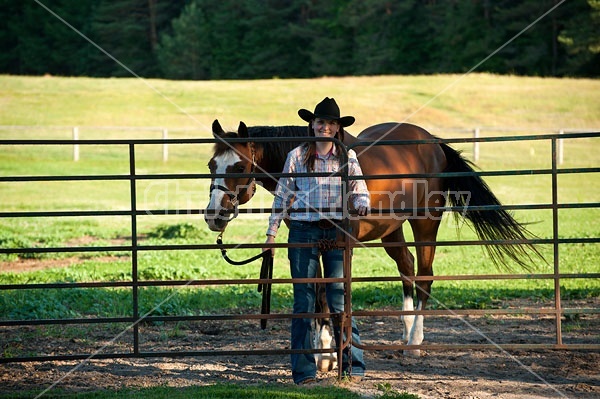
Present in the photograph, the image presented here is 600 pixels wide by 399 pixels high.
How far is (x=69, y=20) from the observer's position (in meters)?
64.6

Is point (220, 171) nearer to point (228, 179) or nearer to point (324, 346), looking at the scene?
point (228, 179)

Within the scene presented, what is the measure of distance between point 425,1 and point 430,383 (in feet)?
199

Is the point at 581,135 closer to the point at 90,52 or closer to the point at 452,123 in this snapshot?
the point at 452,123

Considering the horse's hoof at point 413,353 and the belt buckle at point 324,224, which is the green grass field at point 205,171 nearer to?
the horse's hoof at point 413,353

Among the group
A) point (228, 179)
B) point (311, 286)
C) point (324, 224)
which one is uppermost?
point (228, 179)

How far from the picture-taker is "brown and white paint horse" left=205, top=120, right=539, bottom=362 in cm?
612

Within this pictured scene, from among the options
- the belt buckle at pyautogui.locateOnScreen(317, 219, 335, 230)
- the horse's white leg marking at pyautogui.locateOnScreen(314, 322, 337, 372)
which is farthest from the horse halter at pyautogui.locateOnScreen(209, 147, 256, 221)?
the horse's white leg marking at pyautogui.locateOnScreen(314, 322, 337, 372)

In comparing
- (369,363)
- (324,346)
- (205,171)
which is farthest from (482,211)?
(205,171)

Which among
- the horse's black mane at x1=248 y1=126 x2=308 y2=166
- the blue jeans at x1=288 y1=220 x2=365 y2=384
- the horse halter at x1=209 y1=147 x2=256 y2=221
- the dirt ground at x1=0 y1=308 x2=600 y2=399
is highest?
the horse's black mane at x1=248 y1=126 x2=308 y2=166

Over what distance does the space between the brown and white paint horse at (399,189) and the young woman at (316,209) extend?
22 cm

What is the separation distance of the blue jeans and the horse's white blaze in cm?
62

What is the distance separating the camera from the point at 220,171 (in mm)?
6117

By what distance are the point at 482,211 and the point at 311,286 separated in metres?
2.19

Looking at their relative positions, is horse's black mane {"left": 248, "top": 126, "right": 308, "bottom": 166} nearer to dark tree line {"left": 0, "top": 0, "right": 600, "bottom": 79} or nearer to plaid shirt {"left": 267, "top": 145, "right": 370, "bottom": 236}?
plaid shirt {"left": 267, "top": 145, "right": 370, "bottom": 236}
